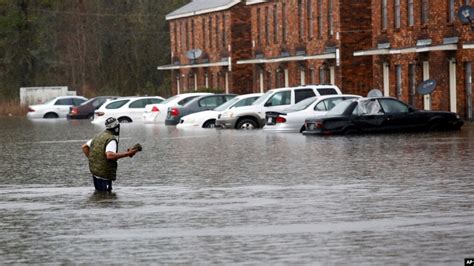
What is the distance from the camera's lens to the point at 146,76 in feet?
364

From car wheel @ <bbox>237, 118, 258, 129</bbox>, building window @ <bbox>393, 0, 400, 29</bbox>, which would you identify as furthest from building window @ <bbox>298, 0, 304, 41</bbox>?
car wheel @ <bbox>237, 118, 258, 129</bbox>

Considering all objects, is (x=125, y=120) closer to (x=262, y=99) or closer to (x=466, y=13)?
(x=262, y=99)

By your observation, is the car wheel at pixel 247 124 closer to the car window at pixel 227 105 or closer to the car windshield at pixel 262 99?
the car windshield at pixel 262 99

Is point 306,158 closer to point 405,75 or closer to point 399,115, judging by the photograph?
point 399,115

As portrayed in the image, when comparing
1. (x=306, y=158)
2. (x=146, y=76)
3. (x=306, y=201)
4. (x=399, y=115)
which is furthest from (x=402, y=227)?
(x=146, y=76)

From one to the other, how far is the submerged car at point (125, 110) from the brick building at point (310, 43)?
751 cm

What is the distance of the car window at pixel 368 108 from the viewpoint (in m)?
41.6

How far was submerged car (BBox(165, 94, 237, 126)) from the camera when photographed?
56688 mm

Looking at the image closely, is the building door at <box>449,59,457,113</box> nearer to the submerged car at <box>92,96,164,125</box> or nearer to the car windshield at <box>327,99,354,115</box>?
the car windshield at <box>327,99,354,115</box>

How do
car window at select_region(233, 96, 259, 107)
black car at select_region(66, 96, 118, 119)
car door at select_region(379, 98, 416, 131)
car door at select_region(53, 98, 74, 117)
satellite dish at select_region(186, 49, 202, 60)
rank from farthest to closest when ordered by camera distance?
1. satellite dish at select_region(186, 49, 202, 60)
2. car door at select_region(53, 98, 74, 117)
3. black car at select_region(66, 96, 118, 119)
4. car window at select_region(233, 96, 259, 107)
5. car door at select_region(379, 98, 416, 131)

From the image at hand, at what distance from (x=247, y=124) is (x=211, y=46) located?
37153mm

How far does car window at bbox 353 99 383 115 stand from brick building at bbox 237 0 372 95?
762 inches

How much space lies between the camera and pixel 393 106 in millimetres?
42031

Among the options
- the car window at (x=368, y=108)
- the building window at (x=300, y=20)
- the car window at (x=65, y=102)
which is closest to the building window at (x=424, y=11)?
the car window at (x=368, y=108)
